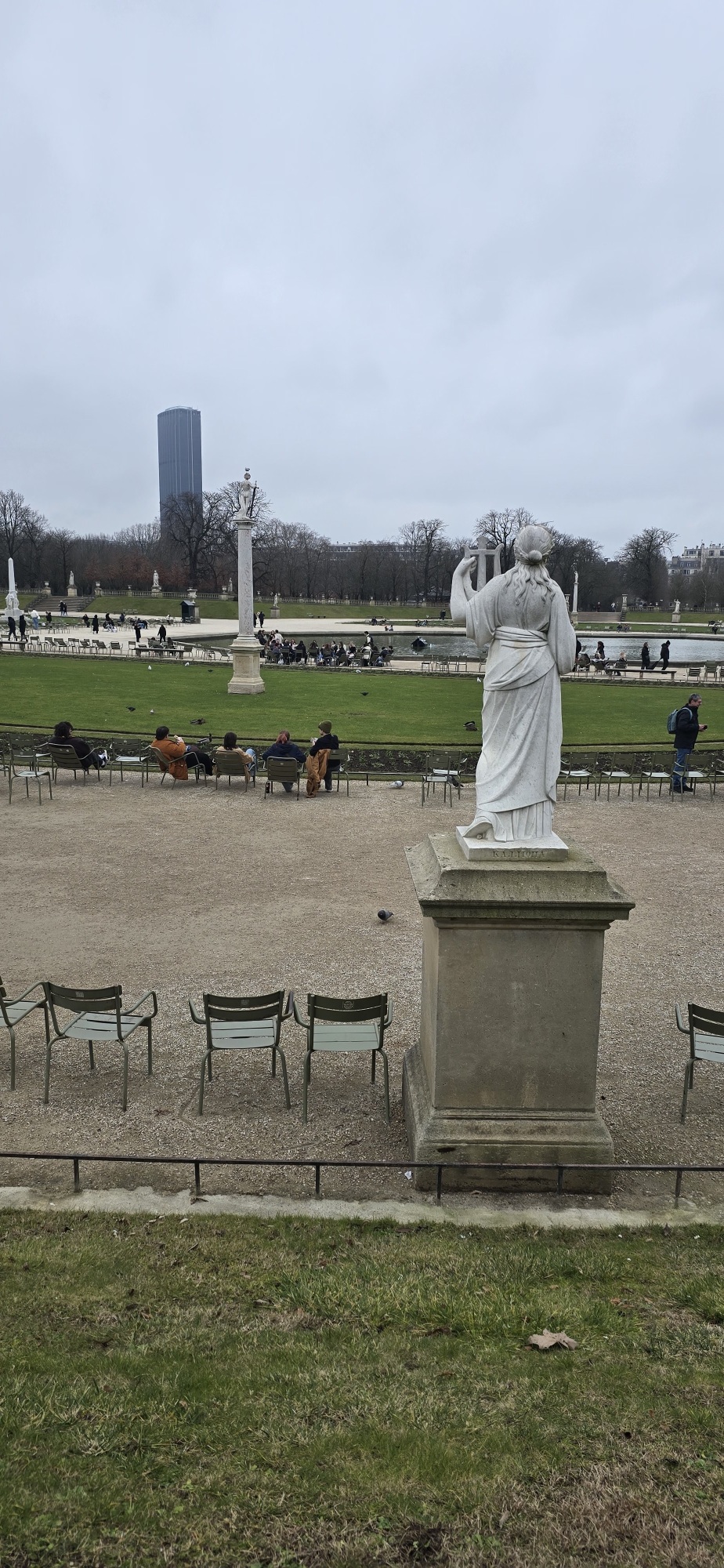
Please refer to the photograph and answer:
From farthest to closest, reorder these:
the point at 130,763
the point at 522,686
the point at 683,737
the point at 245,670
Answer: the point at 245,670
the point at 130,763
the point at 683,737
the point at 522,686

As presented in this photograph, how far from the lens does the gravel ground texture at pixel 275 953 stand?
21.5 feet

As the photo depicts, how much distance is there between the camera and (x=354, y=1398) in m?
3.68

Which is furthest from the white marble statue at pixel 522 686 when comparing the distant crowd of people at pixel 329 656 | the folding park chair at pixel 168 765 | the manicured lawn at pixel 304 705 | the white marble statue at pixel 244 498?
the distant crowd of people at pixel 329 656

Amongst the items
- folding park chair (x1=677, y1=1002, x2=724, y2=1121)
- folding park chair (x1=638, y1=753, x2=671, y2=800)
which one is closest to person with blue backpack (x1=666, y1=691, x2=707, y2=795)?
folding park chair (x1=638, y1=753, x2=671, y2=800)

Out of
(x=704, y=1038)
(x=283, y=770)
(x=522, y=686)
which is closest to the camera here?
(x=522, y=686)

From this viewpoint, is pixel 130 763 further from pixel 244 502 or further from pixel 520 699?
pixel 520 699

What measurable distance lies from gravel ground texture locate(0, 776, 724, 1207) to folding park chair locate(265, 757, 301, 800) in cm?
45

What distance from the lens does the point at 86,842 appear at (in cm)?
1454

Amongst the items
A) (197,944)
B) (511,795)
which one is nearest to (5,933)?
(197,944)

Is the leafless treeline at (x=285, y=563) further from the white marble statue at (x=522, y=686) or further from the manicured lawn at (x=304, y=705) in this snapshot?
the white marble statue at (x=522, y=686)

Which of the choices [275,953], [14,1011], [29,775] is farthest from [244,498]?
[14,1011]

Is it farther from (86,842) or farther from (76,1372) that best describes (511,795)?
(86,842)

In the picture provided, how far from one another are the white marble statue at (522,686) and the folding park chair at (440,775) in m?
11.5

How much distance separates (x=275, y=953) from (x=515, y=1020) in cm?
447
